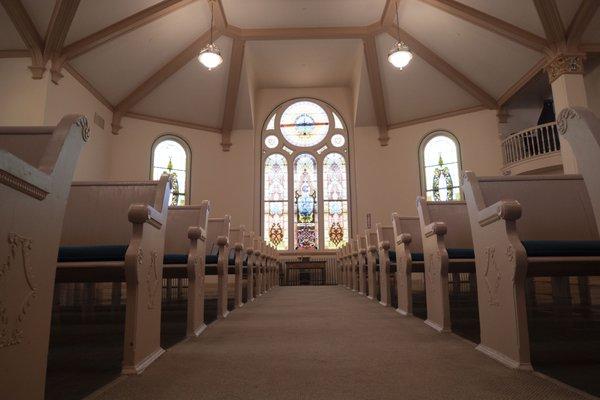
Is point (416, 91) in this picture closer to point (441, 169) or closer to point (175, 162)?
point (441, 169)

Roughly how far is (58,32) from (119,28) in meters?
1.00

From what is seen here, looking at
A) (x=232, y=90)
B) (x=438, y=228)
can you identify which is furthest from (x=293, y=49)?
(x=438, y=228)

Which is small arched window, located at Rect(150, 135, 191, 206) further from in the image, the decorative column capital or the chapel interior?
the decorative column capital

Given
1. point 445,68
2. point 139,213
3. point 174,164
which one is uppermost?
point 445,68

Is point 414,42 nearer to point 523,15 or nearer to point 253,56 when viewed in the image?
point 523,15

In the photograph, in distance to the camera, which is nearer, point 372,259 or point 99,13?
point 372,259

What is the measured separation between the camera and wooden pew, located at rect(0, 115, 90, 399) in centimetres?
115

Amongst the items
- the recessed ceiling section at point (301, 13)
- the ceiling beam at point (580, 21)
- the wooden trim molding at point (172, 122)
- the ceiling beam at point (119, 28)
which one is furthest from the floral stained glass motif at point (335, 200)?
the ceiling beam at point (580, 21)

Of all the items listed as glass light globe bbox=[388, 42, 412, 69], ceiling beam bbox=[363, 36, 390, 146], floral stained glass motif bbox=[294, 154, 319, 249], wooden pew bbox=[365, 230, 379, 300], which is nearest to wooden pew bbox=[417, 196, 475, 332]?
wooden pew bbox=[365, 230, 379, 300]

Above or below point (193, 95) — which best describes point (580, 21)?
below

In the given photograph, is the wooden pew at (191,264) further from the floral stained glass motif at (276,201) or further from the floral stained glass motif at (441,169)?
the floral stained glass motif at (441,169)

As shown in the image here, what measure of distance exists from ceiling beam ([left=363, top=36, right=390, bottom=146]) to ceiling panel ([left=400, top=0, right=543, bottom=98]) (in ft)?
2.74

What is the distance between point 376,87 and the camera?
1092 cm

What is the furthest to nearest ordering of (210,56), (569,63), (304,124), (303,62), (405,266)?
(304,124) < (303,62) < (210,56) < (569,63) < (405,266)
